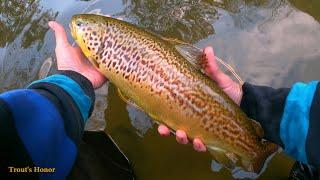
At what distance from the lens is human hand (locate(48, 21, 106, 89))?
280cm

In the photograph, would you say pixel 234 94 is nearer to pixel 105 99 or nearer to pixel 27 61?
pixel 105 99

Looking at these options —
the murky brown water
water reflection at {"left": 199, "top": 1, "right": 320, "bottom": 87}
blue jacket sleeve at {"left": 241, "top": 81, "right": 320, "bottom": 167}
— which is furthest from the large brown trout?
water reflection at {"left": 199, "top": 1, "right": 320, "bottom": 87}

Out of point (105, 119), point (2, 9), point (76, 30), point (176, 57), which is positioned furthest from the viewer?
point (2, 9)

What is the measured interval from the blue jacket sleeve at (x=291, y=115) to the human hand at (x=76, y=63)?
3.09 ft

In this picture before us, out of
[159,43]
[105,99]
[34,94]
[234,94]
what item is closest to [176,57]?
[159,43]

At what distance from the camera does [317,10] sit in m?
3.77

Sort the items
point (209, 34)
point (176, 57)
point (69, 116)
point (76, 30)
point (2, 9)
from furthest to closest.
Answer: point (2, 9), point (209, 34), point (76, 30), point (176, 57), point (69, 116)

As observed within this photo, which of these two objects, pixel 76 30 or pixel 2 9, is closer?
pixel 76 30

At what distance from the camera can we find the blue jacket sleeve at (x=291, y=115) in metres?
2.27

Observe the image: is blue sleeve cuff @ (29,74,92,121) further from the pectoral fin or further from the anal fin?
the pectoral fin

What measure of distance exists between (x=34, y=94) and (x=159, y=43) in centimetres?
80

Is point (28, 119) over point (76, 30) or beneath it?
beneath

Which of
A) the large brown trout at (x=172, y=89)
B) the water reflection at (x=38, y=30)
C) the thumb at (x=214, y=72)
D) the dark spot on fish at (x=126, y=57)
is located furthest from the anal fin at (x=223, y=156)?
the water reflection at (x=38, y=30)

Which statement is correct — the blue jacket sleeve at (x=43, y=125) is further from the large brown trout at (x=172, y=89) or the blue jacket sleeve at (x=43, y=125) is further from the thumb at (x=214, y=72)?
the thumb at (x=214, y=72)
